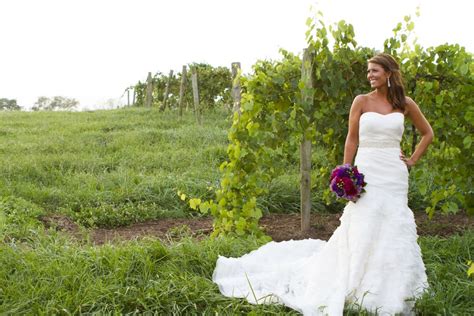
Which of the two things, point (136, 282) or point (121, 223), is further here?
point (121, 223)

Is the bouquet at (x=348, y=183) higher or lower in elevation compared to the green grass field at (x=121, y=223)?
higher

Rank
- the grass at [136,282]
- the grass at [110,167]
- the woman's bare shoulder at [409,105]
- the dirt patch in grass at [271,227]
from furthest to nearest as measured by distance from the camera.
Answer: the grass at [110,167], the dirt patch in grass at [271,227], the woman's bare shoulder at [409,105], the grass at [136,282]

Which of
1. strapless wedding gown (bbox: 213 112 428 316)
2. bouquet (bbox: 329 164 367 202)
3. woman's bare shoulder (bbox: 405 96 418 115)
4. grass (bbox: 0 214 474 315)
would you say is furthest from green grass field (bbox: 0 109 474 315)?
woman's bare shoulder (bbox: 405 96 418 115)

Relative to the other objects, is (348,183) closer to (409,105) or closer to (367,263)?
(367,263)

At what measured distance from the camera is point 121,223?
271 inches

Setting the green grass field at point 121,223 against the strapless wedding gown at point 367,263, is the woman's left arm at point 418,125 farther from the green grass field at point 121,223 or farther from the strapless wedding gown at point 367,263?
the green grass field at point 121,223

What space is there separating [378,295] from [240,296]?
990 millimetres

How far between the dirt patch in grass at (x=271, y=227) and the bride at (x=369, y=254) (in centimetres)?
152

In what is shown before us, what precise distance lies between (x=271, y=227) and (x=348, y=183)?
8.20ft

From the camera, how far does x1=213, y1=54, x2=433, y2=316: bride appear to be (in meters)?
3.87

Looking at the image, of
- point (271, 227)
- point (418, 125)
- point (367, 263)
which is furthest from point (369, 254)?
point (271, 227)

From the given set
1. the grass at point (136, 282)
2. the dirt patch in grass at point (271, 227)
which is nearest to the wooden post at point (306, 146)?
the dirt patch in grass at point (271, 227)

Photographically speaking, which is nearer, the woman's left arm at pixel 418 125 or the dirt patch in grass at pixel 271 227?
the woman's left arm at pixel 418 125

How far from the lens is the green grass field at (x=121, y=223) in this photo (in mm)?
3818
